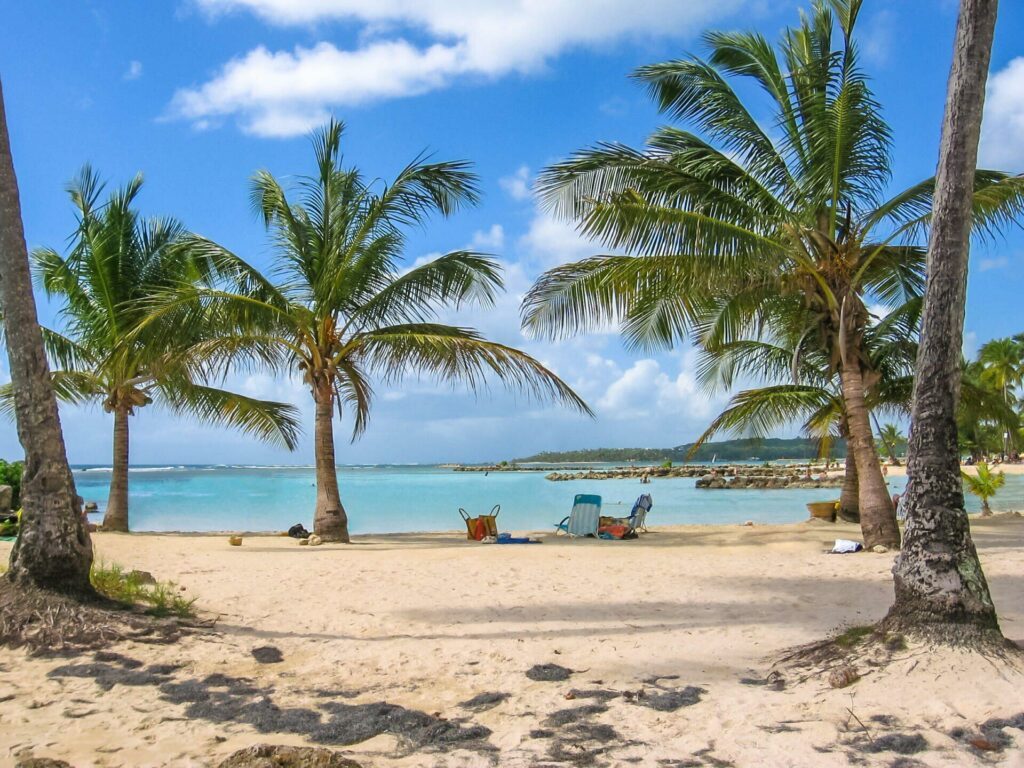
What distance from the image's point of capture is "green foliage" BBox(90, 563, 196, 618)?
6.47m

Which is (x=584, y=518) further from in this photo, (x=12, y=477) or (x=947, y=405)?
(x=12, y=477)

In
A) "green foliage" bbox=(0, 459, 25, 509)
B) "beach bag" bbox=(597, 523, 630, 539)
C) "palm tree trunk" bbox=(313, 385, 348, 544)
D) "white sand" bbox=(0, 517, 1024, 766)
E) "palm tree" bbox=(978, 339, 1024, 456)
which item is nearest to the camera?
"white sand" bbox=(0, 517, 1024, 766)

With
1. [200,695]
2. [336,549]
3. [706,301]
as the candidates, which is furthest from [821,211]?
[200,695]

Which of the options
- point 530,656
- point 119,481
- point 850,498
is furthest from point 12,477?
point 850,498

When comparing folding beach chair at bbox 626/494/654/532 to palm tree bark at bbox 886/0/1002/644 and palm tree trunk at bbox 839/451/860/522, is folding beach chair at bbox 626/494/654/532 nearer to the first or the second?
palm tree trunk at bbox 839/451/860/522

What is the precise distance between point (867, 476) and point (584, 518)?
534cm

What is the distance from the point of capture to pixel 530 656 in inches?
221

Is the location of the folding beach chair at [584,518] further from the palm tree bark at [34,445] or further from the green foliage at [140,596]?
the palm tree bark at [34,445]

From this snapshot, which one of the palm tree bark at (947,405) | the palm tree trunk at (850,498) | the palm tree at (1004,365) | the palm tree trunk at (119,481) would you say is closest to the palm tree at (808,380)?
the palm tree trunk at (850,498)

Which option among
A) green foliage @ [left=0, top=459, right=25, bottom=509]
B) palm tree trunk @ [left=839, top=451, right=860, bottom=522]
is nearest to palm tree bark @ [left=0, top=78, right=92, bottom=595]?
green foliage @ [left=0, top=459, right=25, bottom=509]

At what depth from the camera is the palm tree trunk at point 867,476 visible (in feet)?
34.7

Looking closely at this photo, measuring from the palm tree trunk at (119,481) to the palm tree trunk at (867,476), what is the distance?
1294 cm

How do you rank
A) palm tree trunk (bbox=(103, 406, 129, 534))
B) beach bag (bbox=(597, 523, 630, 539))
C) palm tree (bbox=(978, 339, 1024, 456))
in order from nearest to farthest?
1. beach bag (bbox=(597, 523, 630, 539))
2. palm tree trunk (bbox=(103, 406, 129, 534))
3. palm tree (bbox=(978, 339, 1024, 456))

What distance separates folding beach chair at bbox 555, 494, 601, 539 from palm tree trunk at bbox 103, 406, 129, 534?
840 centimetres
